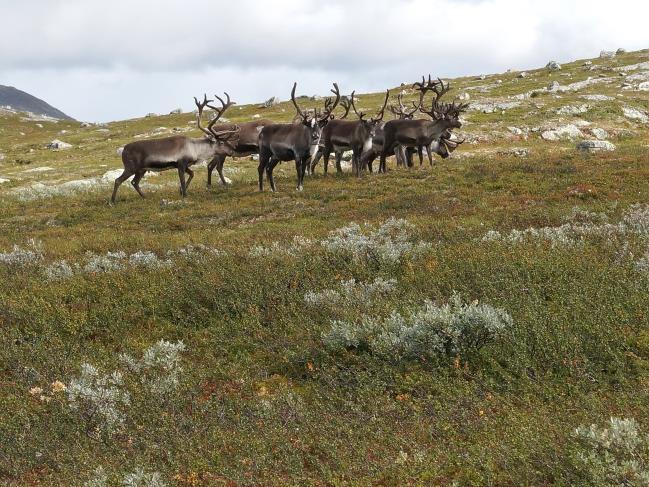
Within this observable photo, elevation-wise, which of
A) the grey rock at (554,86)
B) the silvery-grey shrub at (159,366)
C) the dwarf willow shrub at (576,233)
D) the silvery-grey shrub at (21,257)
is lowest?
the silvery-grey shrub at (159,366)

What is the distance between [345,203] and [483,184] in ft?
16.3

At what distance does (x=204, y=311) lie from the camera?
7.85m

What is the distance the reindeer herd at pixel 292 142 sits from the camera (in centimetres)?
2095

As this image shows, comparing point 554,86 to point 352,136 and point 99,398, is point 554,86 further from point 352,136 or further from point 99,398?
point 99,398

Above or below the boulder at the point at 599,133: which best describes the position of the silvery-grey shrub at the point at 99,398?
below

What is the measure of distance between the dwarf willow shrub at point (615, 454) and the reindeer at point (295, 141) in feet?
57.2

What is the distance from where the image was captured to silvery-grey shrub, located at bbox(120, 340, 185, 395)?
5926mm

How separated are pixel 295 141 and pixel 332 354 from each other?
1542 centimetres

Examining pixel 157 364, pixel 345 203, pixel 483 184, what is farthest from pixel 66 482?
pixel 483 184

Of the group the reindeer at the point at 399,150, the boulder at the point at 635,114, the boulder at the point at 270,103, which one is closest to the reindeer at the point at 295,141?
the reindeer at the point at 399,150

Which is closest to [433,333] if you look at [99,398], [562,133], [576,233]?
[99,398]

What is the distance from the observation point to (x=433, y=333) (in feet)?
19.5

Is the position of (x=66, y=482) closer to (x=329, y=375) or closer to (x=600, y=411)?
(x=329, y=375)

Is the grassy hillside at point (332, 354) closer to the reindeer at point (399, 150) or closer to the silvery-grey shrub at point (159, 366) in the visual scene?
the silvery-grey shrub at point (159, 366)
